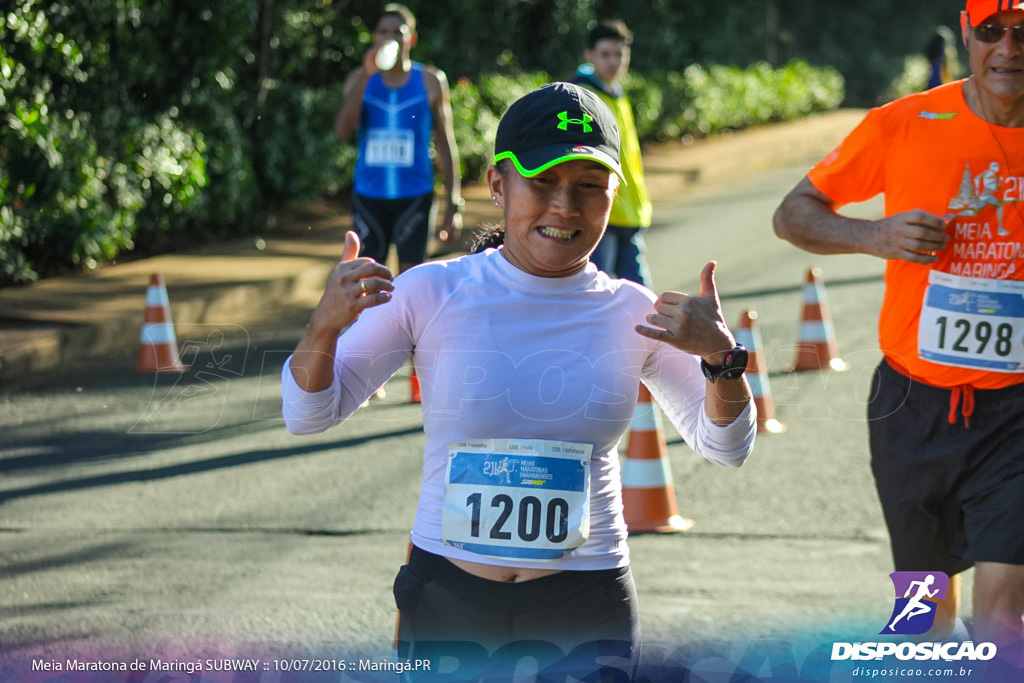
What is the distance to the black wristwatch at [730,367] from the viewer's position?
245cm

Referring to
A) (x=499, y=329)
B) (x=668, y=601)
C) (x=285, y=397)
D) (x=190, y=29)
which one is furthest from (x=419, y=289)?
(x=190, y=29)

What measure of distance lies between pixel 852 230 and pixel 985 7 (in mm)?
665

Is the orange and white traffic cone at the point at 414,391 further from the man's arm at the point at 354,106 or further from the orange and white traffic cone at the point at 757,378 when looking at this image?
the orange and white traffic cone at the point at 757,378

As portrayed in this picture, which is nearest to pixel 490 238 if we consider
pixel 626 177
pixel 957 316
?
pixel 957 316

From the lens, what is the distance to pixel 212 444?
6.99 m

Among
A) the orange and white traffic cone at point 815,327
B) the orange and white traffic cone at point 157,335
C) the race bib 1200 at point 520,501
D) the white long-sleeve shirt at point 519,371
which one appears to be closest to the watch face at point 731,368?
the white long-sleeve shirt at point 519,371

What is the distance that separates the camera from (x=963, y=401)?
3545mm

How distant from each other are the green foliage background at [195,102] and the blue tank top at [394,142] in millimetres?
3639

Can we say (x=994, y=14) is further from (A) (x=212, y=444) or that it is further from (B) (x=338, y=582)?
(A) (x=212, y=444)

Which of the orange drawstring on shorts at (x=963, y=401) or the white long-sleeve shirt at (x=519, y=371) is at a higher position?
the white long-sleeve shirt at (x=519, y=371)

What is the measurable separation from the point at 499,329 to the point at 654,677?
28.7 inches

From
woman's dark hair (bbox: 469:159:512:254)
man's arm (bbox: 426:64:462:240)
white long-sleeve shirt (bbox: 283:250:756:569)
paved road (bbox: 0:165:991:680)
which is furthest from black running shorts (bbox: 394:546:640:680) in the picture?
man's arm (bbox: 426:64:462:240)

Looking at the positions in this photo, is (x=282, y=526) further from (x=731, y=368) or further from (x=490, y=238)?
(x=731, y=368)

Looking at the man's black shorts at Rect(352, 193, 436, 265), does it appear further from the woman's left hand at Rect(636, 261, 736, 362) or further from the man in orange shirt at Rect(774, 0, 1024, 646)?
the woman's left hand at Rect(636, 261, 736, 362)
